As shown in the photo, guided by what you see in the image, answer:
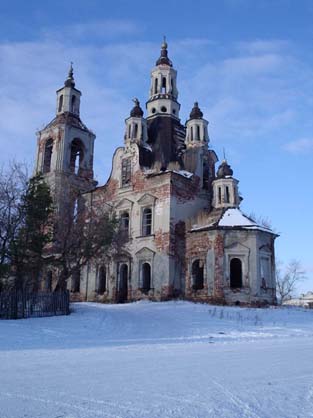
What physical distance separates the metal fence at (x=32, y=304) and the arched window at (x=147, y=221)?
1288 cm

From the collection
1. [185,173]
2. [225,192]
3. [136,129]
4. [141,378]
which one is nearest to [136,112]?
[136,129]

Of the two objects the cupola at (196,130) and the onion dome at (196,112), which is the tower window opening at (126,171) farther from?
the onion dome at (196,112)

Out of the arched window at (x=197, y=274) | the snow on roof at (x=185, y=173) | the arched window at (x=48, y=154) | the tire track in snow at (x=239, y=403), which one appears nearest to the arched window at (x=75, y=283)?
the arched window at (x=197, y=274)

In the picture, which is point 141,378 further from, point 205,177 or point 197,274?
point 205,177

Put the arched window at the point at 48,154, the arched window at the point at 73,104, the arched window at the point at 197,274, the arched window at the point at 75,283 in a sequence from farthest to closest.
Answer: the arched window at the point at 73,104
the arched window at the point at 48,154
the arched window at the point at 75,283
the arched window at the point at 197,274

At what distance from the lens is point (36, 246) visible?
71.9 feet

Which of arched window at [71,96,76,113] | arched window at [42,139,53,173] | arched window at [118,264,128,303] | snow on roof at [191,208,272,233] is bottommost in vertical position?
arched window at [118,264,128,303]

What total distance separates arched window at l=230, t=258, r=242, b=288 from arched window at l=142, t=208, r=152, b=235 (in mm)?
6818

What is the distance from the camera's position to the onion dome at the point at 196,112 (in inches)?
1482

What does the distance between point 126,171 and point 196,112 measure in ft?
27.0

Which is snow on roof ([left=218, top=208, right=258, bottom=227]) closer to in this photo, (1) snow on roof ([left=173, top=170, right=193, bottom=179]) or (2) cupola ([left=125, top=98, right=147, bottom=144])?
(1) snow on roof ([left=173, top=170, right=193, bottom=179])

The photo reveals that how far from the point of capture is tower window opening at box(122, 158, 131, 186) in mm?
35250

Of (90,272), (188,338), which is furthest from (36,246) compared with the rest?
(90,272)

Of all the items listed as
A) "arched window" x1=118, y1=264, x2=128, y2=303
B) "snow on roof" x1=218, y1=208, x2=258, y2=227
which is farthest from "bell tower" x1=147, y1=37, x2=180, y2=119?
"arched window" x1=118, y1=264, x2=128, y2=303
